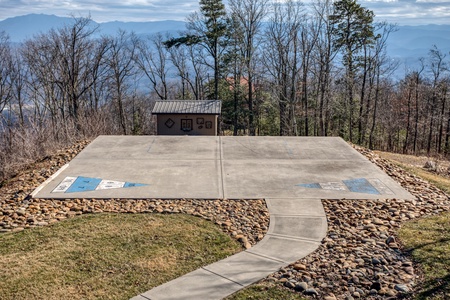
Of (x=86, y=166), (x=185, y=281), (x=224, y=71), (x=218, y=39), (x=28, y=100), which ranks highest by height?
(x=218, y=39)

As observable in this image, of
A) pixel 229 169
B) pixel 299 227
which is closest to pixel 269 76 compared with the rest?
pixel 229 169

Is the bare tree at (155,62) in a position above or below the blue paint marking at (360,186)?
above

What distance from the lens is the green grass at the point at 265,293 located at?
199 inches

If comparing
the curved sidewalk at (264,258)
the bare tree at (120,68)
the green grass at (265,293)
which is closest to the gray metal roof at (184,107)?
the curved sidewalk at (264,258)

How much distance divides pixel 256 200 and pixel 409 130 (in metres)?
30.0

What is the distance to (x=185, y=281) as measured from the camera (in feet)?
18.1

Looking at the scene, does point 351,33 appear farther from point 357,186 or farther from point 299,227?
point 299,227

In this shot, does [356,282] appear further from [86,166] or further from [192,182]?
[86,166]

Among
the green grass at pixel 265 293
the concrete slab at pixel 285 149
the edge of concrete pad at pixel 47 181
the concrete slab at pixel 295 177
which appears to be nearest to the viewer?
the green grass at pixel 265 293

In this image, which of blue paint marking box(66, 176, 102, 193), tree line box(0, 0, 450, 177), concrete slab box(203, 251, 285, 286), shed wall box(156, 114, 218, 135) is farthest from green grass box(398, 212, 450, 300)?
tree line box(0, 0, 450, 177)

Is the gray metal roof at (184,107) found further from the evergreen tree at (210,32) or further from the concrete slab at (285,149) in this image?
the evergreen tree at (210,32)

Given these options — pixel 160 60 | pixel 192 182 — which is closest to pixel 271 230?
pixel 192 182

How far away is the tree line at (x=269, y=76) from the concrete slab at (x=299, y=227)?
20.8 metres

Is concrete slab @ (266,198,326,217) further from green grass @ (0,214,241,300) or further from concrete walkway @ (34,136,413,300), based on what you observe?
green grass @ (0,214,241,300)
